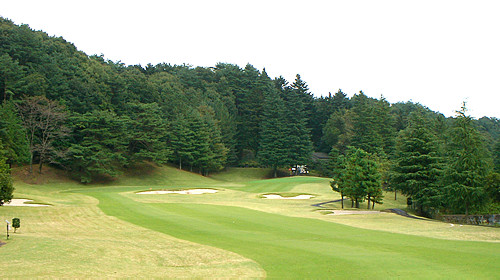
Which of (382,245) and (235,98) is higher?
(235,98)

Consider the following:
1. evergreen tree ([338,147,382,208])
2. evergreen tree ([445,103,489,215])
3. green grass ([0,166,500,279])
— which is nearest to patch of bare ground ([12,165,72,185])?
green grass ([0,166,500,279])

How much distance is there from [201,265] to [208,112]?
70737 mm

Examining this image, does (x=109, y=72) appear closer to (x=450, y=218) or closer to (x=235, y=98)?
(x=235, y=98)

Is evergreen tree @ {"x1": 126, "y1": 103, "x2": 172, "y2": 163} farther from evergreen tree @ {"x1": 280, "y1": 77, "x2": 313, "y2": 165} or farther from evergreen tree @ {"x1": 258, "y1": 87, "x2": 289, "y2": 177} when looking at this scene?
evergreen tree @ {"x1": 280, "y1": 77, "x2": 313, "y2": 165}

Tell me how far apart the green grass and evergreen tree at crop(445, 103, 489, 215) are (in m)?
7.56

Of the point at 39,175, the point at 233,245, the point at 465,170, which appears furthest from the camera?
the point at 39,175

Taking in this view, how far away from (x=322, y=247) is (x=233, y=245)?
359 cm

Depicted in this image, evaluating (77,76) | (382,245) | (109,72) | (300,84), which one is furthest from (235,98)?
(382,245)

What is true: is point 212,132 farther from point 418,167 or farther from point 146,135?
point 418,167

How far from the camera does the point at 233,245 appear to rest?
648 inches

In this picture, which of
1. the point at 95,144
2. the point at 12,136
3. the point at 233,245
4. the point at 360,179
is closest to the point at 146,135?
the point at 95,144

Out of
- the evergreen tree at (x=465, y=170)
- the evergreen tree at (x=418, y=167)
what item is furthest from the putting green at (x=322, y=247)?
the evergreen tree at (x=418, y=167)

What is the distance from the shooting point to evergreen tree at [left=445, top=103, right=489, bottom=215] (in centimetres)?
3067

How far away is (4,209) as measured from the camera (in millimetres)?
25922
